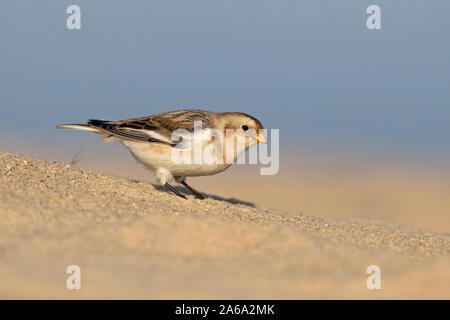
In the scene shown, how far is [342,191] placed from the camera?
17.6 metres

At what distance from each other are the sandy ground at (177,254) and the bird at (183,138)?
2.55ft

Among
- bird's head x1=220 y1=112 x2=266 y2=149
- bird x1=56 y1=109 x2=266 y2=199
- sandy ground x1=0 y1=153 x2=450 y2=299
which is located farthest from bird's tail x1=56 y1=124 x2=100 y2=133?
bird's head x1=220 y1=112 x2=266 y2=149

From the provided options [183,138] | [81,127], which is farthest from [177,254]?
[81,127]

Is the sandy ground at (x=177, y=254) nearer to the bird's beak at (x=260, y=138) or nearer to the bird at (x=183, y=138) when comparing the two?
the bird at (x=183, y=138)

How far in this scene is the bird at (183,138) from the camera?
753 centimetres

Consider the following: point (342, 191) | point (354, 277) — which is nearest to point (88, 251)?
point (354, 277)

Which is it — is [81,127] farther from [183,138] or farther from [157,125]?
[183,138]

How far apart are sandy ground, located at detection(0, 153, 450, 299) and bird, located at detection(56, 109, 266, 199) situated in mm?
777

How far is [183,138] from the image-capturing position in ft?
24.8

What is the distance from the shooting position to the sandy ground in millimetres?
4523

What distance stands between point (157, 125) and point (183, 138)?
49 cm
